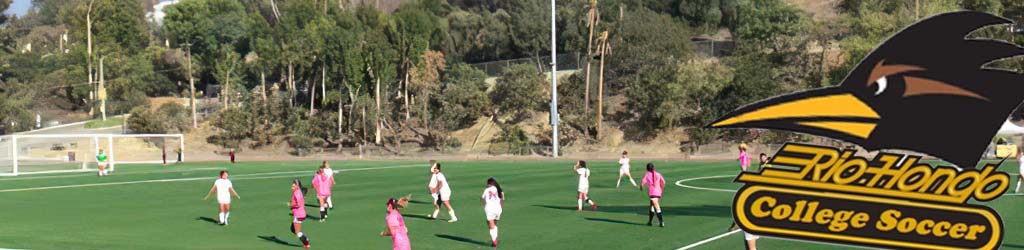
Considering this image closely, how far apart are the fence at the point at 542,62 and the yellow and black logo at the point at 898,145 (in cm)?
9146

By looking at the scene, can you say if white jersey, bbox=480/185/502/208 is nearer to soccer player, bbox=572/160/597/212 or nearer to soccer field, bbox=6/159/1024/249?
soccer field, bbox=6/159/1024/249

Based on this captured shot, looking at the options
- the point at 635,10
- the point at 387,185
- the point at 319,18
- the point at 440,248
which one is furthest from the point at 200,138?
the point at 440,248

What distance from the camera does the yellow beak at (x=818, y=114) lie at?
14688 millimetres

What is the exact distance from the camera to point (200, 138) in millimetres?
103688

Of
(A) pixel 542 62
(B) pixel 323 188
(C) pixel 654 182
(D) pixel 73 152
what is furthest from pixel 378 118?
(C) pixel 654 182

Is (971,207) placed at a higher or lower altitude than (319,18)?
lower

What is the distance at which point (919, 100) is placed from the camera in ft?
48.1

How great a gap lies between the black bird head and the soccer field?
427 inches

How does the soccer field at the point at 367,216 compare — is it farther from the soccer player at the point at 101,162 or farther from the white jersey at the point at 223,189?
the soccer player at the point at 101,162

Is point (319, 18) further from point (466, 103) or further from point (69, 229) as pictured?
point (69, 229)

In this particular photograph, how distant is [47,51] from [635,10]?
107232 millimetres

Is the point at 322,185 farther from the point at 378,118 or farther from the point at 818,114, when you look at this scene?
the point at 378,118

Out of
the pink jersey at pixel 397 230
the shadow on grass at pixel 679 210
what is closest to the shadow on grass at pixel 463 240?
the pink jersey at pixel 397 230

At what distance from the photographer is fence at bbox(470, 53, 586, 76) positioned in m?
108
